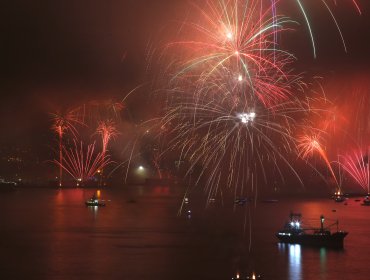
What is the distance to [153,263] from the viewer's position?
2911 cm

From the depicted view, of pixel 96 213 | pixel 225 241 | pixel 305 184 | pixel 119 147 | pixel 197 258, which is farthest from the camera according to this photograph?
pixel 119 147

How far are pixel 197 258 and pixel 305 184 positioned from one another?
57.6m

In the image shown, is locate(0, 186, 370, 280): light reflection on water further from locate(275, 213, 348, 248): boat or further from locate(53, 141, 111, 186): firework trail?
locate(53, 141, 111, 186): firework trail

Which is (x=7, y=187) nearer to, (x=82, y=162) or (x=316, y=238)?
(x=82, y=162)

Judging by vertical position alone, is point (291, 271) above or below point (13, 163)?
below

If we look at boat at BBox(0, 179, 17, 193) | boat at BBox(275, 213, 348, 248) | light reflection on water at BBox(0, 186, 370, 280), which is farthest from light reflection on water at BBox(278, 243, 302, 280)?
boat at BBox(0, 179, 17, 193)

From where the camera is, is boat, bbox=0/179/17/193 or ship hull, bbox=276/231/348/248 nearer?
ship hull, bbox=276/231/348/248

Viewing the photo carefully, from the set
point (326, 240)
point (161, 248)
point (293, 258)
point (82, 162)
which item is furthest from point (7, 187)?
point (293, 258)

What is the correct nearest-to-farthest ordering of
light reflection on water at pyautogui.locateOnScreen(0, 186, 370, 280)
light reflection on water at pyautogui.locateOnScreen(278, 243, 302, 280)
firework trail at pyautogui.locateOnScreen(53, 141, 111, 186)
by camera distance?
light reflection on water at pyautogui.locateOnScreen(278, 243, 302, 280)
light reflection on water at pyautogui.locateOnScreen(0, 186, 370, 280)
firework trail at pyautogui.locateOnScreen(53, 141, 111, 186)

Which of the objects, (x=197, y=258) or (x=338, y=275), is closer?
(x=338, y=275)

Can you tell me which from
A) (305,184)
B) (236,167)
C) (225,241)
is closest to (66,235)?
(225,241)

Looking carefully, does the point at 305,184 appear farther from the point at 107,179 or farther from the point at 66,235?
the point at 66,235

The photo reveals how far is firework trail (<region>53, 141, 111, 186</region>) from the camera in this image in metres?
88.1

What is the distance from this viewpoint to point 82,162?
93.7 meters
